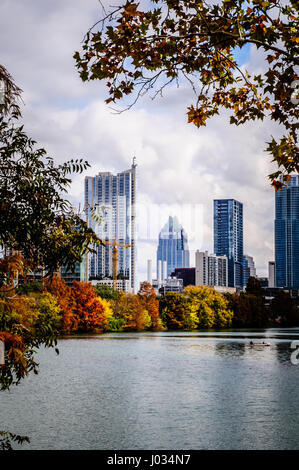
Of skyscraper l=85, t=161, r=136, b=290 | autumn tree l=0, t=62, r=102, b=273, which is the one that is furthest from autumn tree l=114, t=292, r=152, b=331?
skyscraper l=85, t=161, r=136, b=290

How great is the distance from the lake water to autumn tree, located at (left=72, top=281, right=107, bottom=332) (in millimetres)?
30008

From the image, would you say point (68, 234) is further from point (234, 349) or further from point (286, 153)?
point (234, 349)

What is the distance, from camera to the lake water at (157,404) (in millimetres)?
14398

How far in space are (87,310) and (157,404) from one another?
1817 inches

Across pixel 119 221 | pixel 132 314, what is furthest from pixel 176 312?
pixel 119 221

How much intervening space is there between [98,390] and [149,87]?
1946 cm

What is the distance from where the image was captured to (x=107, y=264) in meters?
188

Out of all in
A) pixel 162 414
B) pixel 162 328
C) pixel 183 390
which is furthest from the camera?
pixel 162 328

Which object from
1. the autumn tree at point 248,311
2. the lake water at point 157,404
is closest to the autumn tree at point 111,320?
the autumn tree at point 248,311

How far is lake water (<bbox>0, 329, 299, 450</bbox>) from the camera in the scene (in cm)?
1440

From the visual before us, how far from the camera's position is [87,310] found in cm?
6475

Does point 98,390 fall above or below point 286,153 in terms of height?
below

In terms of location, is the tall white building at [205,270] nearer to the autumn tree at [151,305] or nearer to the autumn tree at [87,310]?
the autumn tree at [151,305]
